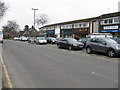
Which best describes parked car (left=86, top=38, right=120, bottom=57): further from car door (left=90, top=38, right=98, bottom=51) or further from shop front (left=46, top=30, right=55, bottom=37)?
shop front (left=46, top=30, right=55, bottom=37)

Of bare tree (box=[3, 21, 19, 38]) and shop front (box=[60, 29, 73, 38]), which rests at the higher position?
bare tree (box=[3, 21, 19, 38])

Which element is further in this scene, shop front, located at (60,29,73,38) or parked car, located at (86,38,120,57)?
shop front, located at (60,29,73,38)

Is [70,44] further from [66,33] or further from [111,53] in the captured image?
[66,33]

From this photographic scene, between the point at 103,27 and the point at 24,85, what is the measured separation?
42.1 m

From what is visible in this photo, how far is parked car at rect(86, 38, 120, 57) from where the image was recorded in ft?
49.8

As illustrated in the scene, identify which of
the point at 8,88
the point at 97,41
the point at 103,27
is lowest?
the point at 8,88

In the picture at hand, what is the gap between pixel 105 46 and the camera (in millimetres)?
16031

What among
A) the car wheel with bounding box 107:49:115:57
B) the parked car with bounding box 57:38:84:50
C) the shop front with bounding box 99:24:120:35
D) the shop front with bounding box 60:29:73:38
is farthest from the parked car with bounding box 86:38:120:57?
the shop front with bounding box 60:29:73:38

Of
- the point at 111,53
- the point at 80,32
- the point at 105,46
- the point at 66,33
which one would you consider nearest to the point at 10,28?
the point at 66,33

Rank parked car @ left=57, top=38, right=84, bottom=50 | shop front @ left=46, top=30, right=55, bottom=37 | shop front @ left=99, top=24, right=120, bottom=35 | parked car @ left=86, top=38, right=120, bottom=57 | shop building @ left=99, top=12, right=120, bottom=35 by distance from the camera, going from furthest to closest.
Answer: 1. shop front @ left=46, top=30, right=55, bottom=37
2. shop building @ left=99, top=12, right=120, bottom=35
3. shop front @ left=99, top=24, right=120, bottom=35
4. parked car @ left=57, top=38, right=84, bottom=50
5. parked car @ left=86, top=38, right=120, bottom=57

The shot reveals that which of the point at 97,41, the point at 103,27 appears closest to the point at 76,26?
the point at 103,27

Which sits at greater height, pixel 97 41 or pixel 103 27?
pixel 103 27

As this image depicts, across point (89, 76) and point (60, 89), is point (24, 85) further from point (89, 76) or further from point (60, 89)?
point (89, 76)

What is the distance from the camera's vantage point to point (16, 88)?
607 cm
